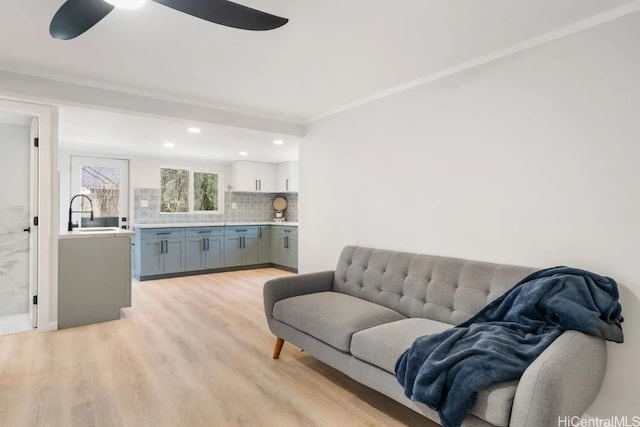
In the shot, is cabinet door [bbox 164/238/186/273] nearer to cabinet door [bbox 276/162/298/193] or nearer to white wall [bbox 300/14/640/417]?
cabinet door [bbox 276/162/298/193]

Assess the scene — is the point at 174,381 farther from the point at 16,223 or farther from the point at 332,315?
the point at 16,223

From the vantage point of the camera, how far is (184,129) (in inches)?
171

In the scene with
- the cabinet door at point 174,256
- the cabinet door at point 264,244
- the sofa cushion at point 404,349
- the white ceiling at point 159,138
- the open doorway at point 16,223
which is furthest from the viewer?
the cabinet door at point 264,244

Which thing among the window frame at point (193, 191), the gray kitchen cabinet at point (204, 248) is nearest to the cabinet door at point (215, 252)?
the gray kitchen cabinet at point (204, 248)

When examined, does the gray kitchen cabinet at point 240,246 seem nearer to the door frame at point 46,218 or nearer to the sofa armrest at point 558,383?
the door frame at point 46,218

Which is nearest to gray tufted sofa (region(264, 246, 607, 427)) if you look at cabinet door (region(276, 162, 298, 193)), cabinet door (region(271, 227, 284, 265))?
cabinet door (region(271, 227, 284, 265))

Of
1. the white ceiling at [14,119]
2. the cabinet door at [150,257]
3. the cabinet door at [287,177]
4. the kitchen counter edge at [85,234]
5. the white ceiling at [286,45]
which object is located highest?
the white ceiling at [286,45]

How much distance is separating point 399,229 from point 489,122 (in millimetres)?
1102

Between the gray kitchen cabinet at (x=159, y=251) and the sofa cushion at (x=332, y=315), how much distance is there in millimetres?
3700

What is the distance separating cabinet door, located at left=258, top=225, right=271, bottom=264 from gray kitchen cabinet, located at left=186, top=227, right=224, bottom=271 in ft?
2.47

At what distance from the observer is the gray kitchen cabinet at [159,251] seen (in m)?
5.69

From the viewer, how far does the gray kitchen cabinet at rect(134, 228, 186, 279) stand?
18.7ft

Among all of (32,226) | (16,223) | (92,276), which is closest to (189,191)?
(16,223)

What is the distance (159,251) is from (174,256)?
0.25m
